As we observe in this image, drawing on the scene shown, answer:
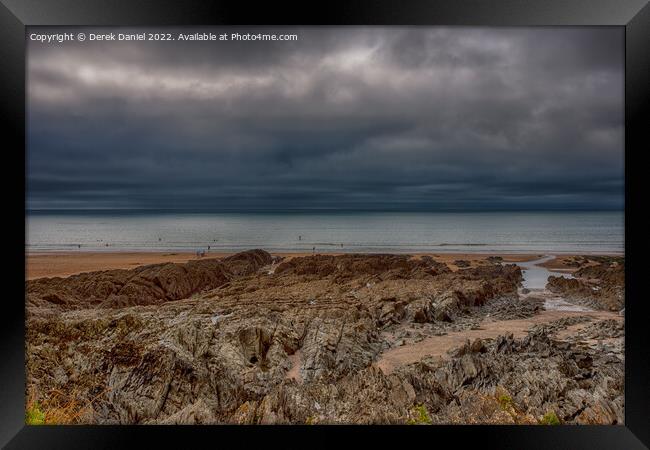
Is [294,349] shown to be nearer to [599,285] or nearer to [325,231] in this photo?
[325,231]

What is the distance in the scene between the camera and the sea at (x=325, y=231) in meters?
3.02

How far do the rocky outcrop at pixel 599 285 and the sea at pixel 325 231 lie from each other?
0.84 feet

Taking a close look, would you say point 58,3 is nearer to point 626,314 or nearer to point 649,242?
point 649,242

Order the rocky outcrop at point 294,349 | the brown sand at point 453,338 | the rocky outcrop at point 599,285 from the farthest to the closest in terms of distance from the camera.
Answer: the brown sand at point 453,338 → the rocky outcrop at point 599,285 → the rocky outcrop at point 294,349

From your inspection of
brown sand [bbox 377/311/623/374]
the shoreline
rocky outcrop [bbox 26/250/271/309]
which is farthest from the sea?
brown sand [bbox 377/311/623/374]

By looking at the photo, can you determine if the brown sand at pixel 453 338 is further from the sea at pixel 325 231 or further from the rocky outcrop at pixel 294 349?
the sea at pixel 325 231

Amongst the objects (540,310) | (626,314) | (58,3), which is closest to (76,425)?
(58,3)

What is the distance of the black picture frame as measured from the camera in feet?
7.43

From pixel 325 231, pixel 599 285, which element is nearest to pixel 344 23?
pixel 325 231

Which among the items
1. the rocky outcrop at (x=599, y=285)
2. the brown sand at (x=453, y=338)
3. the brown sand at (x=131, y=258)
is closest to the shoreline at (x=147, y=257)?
the brown sand at (x=131, y=258)

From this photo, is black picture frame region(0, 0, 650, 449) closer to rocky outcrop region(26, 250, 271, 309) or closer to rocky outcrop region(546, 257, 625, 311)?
rocky outcrop region(546, 257, 625, 311)

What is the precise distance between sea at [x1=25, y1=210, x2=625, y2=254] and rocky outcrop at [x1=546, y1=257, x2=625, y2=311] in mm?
255

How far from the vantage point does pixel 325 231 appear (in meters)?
3.13

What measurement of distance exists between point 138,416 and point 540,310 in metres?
3.75
